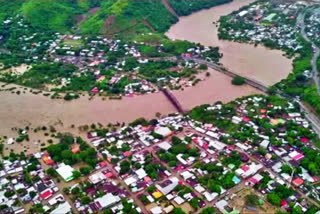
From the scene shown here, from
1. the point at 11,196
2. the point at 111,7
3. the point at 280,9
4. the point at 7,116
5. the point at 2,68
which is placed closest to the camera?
the point at 11,196

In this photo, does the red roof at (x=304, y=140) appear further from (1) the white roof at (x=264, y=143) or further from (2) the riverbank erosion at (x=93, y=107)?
(2) the riverbank erosion at (x=93, y=107)

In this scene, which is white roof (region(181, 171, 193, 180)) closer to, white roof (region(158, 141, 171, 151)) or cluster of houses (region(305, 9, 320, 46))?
white roof (region(158, 141, 171, 151))

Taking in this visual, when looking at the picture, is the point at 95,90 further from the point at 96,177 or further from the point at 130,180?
the point at 130,180

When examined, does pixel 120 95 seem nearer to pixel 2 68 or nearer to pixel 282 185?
pixel 2 68

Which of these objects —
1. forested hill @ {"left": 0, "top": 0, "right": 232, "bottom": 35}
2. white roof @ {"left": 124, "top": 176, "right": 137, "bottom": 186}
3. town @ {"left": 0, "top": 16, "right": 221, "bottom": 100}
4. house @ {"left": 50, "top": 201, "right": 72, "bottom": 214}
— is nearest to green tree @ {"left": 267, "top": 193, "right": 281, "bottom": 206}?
white roof @ {"left": 124, "top": 176, "right": 137, "bottom": 186}

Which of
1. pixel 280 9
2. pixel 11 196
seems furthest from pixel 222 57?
pixel 11 196

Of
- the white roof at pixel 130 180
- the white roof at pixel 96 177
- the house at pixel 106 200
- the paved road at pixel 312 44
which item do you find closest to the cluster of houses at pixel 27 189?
the house at pixel 106 200
